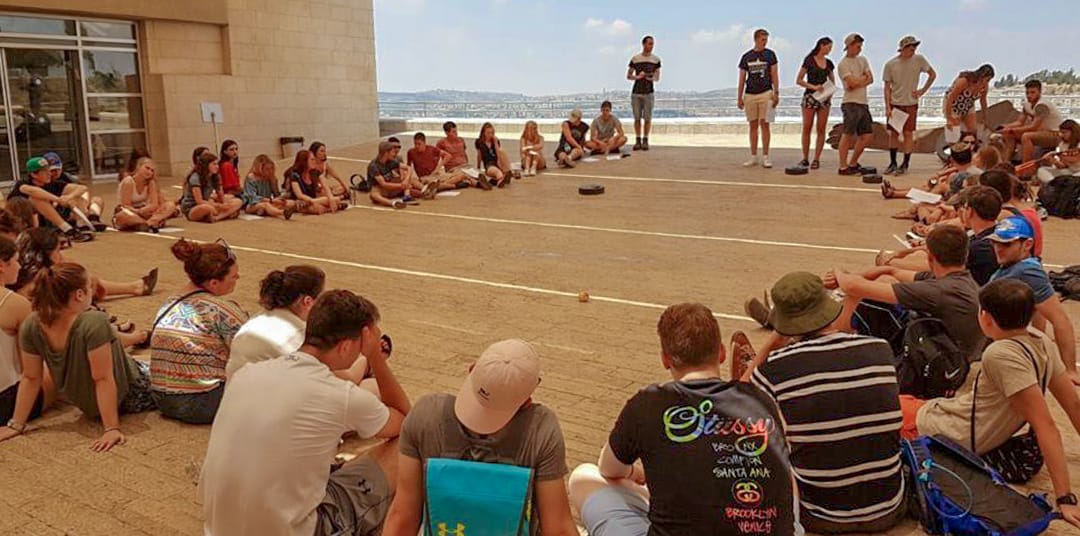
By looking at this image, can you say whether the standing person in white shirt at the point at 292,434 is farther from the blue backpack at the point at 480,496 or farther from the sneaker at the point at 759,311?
the sneaker at the point at 759,311

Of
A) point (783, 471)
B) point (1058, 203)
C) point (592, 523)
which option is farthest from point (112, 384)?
point (1058, 203)

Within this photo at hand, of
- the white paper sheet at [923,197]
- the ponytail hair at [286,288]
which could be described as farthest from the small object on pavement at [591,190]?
the ponytail hair at [286,288]

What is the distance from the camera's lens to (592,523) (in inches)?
105

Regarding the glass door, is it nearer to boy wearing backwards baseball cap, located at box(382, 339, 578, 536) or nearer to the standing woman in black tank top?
the standing woman in black tank top

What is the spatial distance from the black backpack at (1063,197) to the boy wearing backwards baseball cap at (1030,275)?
569 centimetres

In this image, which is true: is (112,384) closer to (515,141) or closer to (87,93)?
(87,93)

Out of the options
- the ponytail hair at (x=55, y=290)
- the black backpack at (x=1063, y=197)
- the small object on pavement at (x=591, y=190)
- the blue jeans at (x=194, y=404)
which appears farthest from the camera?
the small object on pavement at (x=591, y=190)

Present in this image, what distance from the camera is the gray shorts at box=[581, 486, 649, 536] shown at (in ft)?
8.39

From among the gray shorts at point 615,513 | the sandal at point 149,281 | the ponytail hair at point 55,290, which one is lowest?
the gray shorts at point 615,513

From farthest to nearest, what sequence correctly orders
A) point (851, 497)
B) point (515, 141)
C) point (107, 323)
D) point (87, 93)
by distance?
1. point (515, 141)
2. point (87, 93)
3. point (107, 323)
4. point (851, 497)

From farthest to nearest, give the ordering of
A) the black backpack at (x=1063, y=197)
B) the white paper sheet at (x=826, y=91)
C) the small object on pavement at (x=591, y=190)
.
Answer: the white paper sheet at (x=826, y=91), the small object on pavement at (x=591, y=190), the black backpack at (x=1063, y=197)

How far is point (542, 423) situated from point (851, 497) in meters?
1.28

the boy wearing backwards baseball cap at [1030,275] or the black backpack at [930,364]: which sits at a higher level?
the boy wearing backwards baseball cap at [1030,275]

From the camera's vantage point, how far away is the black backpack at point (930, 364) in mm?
3994
